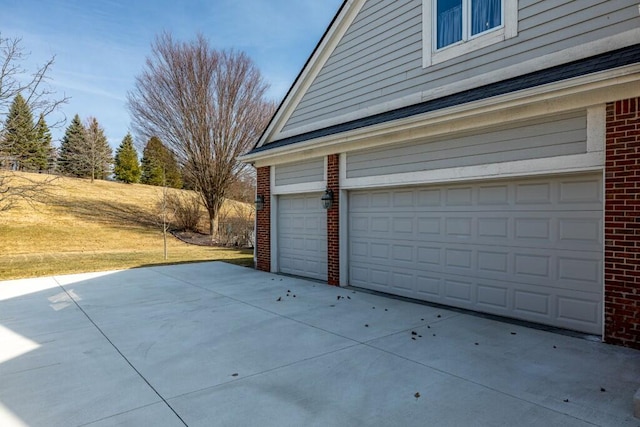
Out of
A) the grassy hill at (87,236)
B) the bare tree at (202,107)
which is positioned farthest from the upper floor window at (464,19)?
the bare tree at (202,107)

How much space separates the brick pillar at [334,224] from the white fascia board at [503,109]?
370 mm

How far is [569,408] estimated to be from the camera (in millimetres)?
3064

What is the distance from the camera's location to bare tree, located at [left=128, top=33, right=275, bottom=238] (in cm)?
2052

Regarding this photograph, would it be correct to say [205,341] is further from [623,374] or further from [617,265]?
[617,265]

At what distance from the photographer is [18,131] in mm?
10398

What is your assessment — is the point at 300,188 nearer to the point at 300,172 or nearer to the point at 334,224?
the point at 300,172

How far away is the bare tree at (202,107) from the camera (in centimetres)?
2052

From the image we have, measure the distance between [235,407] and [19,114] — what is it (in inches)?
452

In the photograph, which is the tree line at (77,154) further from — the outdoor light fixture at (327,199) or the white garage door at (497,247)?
the white garage door at (497,247)

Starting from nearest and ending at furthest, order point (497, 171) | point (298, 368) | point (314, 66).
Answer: point (298, 368) → point (497, 171) → point (314, 66)

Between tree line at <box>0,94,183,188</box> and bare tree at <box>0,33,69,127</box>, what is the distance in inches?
7.2

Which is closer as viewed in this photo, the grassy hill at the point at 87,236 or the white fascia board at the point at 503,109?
the white fascia board at the point at 503,109

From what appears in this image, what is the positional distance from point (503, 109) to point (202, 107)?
60.1 ft

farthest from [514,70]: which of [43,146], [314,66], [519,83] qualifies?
[43,146]
